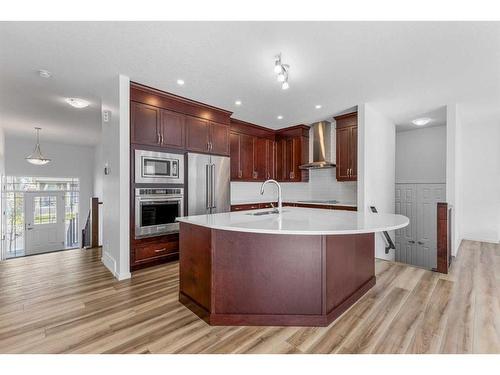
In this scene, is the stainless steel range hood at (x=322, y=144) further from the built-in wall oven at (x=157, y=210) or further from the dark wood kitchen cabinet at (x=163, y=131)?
the built-in wall oven at (x=157, y=210)

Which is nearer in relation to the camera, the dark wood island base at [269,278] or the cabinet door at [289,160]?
the dark wood island base at [269,278]

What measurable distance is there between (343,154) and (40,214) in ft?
28.8

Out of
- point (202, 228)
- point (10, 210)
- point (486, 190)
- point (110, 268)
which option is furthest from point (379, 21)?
point (10, 210)

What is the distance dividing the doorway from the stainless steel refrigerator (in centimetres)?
628

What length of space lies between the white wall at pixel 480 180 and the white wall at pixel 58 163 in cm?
1010

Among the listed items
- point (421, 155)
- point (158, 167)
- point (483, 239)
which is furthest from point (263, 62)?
point (483, 239)

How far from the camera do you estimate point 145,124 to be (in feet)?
10.5

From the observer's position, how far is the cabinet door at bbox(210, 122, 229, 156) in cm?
405

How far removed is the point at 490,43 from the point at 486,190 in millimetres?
4012

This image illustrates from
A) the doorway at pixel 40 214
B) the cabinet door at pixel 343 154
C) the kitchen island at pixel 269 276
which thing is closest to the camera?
the kitchen island at pixel 269 276

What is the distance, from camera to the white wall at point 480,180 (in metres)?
4.75

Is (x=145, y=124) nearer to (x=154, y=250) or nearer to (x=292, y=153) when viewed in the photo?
(x=154, y=250)

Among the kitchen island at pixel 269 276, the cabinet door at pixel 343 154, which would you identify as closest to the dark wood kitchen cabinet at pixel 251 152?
the cabinet door at pixel 343 154

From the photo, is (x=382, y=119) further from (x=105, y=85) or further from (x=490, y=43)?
(x=105, y=85)
